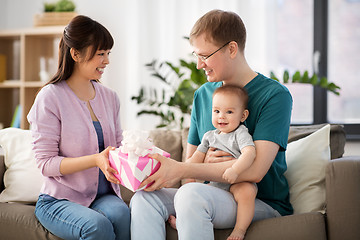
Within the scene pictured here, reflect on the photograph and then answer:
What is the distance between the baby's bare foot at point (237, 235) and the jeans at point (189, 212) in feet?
0.17

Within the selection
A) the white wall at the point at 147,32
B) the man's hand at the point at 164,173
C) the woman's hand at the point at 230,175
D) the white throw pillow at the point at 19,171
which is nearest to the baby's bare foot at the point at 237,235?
the woman's hand at the point at 230,175

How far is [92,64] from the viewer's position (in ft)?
6.29

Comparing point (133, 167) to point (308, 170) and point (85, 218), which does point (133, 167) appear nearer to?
point (85, 218)

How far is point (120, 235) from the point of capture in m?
1.81

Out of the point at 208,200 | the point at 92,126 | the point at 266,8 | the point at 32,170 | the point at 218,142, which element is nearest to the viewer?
the point at 208,200

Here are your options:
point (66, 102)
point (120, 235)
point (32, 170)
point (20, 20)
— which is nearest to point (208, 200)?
point (120, 235)

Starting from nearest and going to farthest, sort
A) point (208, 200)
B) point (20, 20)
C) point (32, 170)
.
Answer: point (208, 200) < point (32, 170) < point (20, 20)

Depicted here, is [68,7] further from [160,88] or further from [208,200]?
[208,200]

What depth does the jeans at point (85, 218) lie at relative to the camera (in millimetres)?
1700

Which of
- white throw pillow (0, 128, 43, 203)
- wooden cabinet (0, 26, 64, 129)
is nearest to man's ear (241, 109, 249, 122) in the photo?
white throw pillow (0, 128, 43, 203)

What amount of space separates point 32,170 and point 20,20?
2331 millimetres

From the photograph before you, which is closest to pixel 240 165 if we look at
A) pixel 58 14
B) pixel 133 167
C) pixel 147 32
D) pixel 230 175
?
pixel 230 175

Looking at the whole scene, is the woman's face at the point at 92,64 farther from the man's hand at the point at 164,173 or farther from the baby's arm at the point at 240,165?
the baby's arm at the point at 240,165

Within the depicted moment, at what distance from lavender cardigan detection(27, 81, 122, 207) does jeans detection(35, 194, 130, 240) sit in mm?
50
